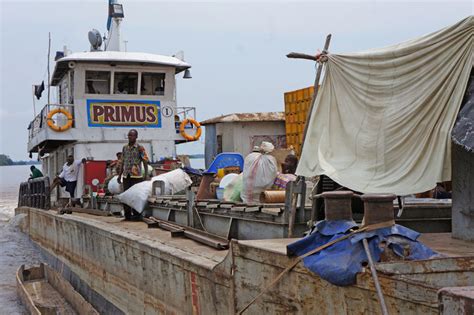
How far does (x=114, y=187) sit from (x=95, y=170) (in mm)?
3072

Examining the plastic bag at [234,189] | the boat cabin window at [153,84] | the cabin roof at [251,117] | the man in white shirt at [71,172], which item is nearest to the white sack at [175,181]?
the plastic bag at [234,189]

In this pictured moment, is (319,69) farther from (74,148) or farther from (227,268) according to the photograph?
(74,148)

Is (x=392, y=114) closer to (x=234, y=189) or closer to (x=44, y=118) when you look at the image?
(x=234, y=189)

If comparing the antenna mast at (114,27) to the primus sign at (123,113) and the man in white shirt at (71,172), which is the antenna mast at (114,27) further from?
the man in white shirt at (71,172)

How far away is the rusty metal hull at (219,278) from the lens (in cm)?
397

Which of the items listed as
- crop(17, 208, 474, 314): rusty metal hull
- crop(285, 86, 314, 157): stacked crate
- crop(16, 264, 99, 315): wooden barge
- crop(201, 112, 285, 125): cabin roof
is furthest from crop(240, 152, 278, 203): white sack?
crop(201, 112, 285, 125): cabin roof

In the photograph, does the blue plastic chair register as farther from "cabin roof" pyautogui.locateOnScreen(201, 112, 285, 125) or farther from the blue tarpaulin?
"cabin roof" pyautogui.locateOnScreen(201, 112, 285, 125)

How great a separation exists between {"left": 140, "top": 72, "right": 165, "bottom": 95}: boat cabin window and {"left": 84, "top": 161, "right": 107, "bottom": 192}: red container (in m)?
2.61

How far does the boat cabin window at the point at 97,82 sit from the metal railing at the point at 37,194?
311 cm

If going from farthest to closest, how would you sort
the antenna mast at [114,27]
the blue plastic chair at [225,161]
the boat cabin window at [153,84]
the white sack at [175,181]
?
the antenna mast at [114,27]
the boat cabin window at [153,84]
the white sack at [175,181]
the blue plastic chair at [225,161]

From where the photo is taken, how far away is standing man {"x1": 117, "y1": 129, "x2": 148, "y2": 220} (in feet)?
38.1

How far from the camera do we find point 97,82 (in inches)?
726

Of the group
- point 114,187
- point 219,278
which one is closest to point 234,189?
point 219,278

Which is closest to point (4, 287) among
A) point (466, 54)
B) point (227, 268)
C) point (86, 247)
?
point (86, 247)
